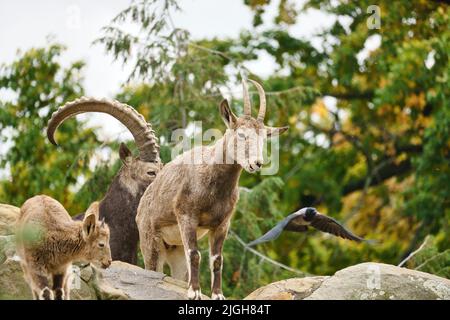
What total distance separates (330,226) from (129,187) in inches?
106

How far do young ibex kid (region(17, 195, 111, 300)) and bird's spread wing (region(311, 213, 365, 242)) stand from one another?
4.02 m

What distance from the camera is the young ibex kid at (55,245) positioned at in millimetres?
8648

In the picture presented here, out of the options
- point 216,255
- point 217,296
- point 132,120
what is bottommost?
point 217,296

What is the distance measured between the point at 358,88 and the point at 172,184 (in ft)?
59.1

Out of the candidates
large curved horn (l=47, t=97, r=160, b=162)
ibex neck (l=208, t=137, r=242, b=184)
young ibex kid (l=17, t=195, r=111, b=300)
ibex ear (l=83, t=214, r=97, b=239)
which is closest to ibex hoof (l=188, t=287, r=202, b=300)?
young ibex kid (l=17, t=195, r=111, b=300)

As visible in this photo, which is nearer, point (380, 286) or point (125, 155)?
point (380, 286)

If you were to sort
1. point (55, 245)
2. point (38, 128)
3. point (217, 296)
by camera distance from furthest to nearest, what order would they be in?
point (38, 128), point (217, 296), point (55, 245)

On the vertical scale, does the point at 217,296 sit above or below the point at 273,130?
below

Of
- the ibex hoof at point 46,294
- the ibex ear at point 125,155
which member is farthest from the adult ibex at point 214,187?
the ibex ear at point 125,155

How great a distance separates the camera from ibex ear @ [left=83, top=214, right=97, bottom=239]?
8.75 meters

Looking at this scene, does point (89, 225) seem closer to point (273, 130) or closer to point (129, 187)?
point (273, 130)

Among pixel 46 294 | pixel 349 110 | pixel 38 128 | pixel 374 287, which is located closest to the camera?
pixel 46 294

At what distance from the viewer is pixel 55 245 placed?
874cm

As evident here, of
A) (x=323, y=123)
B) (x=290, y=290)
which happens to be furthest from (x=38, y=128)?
(x=290, y=290)
